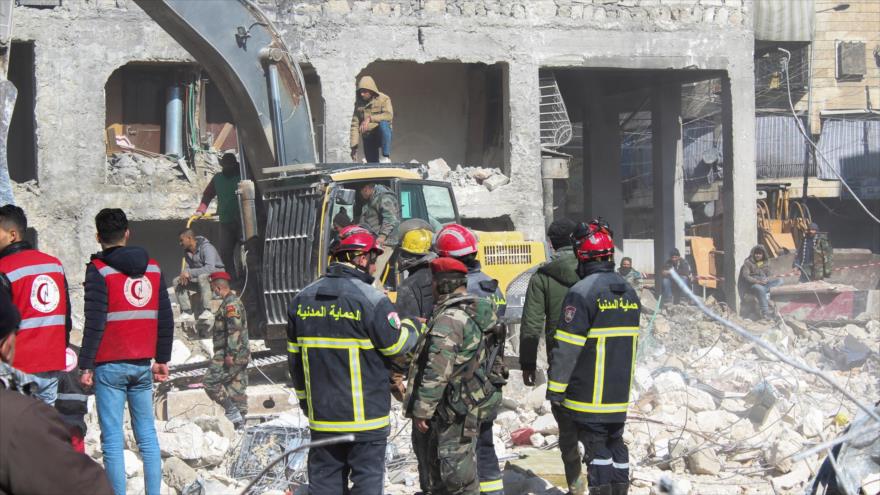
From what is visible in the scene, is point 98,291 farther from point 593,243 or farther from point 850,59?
point 850,59

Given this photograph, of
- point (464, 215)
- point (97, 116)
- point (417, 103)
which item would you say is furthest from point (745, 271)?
point (97, 116)

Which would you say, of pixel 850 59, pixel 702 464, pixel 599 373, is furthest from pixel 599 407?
pixel 850 59

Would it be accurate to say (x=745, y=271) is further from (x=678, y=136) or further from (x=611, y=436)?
(x=611, y=436)

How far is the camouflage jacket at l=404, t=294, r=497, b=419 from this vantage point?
17.8 feet

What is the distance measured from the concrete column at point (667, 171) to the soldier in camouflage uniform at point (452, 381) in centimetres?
1669

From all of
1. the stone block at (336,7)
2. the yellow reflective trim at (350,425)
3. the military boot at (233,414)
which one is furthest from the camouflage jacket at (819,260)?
the yellow reflective trim at (350,425)

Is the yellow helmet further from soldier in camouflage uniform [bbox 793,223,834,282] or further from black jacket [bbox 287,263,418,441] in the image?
soldier in camouflage uniform [bbox 793,223,834,282]

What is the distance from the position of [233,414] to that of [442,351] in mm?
5144

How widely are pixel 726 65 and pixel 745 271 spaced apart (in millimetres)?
3680

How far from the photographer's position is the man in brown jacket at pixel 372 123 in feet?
54.3

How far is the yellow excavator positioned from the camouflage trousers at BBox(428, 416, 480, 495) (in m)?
5.24

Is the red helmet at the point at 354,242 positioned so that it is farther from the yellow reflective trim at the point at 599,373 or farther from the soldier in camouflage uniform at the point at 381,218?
the soldier in camouflage uniform at the point at 381,218

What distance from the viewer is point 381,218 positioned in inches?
419

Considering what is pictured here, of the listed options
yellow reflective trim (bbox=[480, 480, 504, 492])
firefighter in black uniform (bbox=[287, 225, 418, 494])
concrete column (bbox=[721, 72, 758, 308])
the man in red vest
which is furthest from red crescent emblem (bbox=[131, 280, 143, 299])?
concrete column (bbox=[721, 72, 758, 308])
